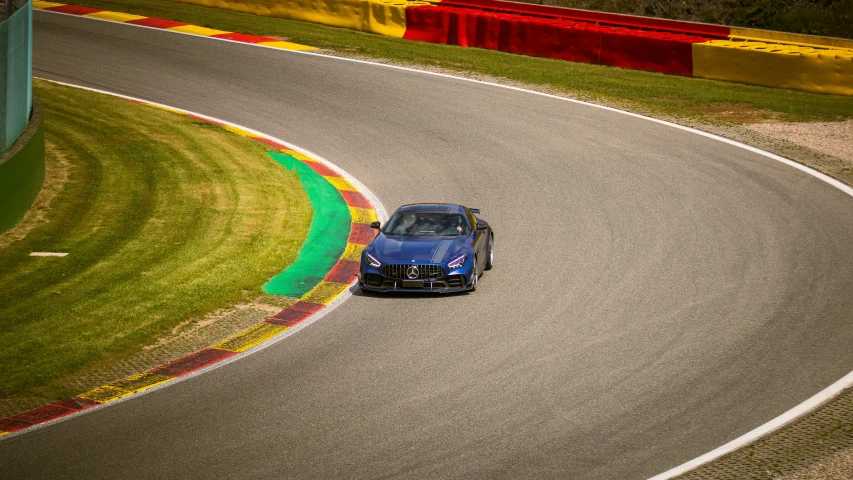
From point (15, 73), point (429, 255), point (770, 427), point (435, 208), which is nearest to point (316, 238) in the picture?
point (435, 208)

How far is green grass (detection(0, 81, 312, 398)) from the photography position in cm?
1337

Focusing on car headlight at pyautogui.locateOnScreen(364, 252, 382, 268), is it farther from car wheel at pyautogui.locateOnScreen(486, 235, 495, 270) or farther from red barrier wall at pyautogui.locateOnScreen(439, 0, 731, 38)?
red barrier wall at pyautogui.locateOnScreen(439, 0, 731, 38)

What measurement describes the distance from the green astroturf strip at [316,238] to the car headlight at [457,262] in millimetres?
2355

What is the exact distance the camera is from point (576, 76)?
29.2 m

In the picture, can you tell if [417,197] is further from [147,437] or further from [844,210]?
[147,437]

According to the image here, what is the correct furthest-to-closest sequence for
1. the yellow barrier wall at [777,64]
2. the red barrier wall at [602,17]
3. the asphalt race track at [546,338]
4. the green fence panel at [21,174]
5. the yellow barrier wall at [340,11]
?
the yellow barrier wall at [340,11] → the red barrier wall at [602,17] → the yellow barrier wall at [777,64] → the green fence panel at [21,174] → the asphalt race track at [546,338]

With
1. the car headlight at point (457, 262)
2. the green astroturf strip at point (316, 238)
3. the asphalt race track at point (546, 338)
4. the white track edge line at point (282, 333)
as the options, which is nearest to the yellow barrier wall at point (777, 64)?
the asphalt race track at point (546, 338)

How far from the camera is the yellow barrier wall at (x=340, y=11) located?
34.2 m

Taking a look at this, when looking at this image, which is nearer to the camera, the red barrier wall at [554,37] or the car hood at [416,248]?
the car hood at [416,248]

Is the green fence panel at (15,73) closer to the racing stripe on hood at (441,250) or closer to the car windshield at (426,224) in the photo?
the car windshield at (426,224)

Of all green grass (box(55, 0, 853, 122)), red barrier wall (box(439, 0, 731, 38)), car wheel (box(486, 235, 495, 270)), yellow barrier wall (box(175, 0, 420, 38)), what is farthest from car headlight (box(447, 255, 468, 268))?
yellow barrier wall (box(175, 0, 420, 38))

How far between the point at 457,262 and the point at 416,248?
0.82 metres

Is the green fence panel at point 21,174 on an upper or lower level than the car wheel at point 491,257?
upper

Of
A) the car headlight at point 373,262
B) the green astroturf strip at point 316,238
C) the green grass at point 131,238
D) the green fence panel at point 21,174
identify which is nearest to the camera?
the green grass at point 131,238
